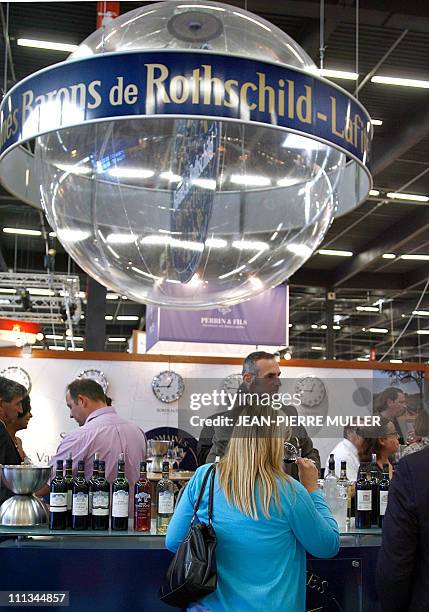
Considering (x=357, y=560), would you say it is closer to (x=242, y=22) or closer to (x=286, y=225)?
(x=286, y=225)

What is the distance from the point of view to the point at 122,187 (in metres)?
1.26

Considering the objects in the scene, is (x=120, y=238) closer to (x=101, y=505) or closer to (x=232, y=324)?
(x=101, y=505)

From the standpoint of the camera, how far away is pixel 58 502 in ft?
10.4

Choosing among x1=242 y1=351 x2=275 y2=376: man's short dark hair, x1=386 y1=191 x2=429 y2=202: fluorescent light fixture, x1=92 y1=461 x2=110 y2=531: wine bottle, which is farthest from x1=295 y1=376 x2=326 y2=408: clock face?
x1=92 y1=461 x2=110 y2=531: wine bottle

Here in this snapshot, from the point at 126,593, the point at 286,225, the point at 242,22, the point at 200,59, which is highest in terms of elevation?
the point at 242,22

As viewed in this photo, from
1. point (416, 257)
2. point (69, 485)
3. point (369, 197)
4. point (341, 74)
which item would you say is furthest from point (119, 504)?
point (416, 257)

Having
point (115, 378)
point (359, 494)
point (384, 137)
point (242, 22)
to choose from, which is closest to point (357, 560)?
point (359, 494)

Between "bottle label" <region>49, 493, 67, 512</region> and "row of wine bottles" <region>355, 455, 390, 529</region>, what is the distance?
48.7 inches

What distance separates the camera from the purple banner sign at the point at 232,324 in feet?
25.1

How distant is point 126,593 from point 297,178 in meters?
2.35

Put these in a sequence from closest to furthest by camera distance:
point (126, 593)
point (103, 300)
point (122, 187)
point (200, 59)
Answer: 1. point (200, 59)
2. point (122, 187)
3. point (126, 593)
4. point (103, 300)

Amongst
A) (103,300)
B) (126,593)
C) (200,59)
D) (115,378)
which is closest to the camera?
(200,59)

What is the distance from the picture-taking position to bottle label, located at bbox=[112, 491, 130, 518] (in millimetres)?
3156

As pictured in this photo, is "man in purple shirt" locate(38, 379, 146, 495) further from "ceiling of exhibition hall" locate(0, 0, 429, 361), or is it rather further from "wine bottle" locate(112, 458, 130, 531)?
"ceiling of exhibition hall" locate(0, 0, 429, 361)
